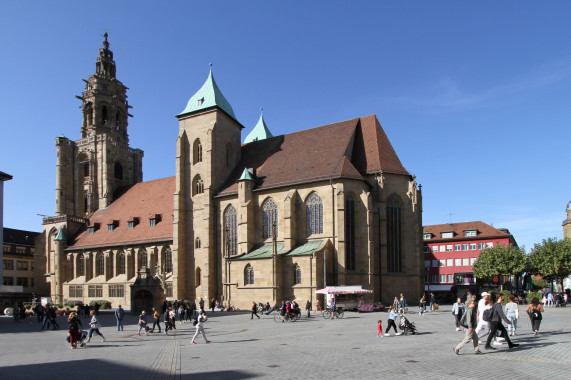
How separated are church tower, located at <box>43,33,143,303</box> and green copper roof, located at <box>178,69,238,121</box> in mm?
19364

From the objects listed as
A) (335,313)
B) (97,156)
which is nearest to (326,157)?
(335,313)

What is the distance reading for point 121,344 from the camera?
2016cm

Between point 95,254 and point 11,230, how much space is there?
3011 centimetres

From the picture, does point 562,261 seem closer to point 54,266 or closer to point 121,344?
point 121,344

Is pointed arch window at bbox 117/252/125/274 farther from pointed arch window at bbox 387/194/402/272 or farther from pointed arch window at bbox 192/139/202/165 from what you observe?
pointed arch window at bbox 387/194/402/272

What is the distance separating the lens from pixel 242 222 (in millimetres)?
49688

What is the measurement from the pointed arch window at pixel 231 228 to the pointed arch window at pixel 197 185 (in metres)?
4.61

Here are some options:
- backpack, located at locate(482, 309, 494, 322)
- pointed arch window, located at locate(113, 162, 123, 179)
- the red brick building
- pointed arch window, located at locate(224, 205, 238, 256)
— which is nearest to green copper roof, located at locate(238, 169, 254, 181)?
pointed arch window, located at locate(224, 205, 238, 256)

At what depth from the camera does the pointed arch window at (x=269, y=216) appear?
4938 cm

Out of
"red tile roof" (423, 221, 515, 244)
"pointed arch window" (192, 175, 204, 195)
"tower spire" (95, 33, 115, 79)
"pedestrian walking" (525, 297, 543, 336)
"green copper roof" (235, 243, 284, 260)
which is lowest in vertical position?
"pedestrian walking" (525, 297, 543, 336)

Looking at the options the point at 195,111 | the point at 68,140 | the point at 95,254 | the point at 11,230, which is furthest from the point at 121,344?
the point at 11,230

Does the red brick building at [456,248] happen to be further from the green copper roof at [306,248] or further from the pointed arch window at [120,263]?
the pointed arch window at [120,263]

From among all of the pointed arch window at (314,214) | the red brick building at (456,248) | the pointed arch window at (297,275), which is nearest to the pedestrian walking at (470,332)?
the pointed arch window at (297,275)

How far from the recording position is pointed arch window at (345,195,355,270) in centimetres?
4512
